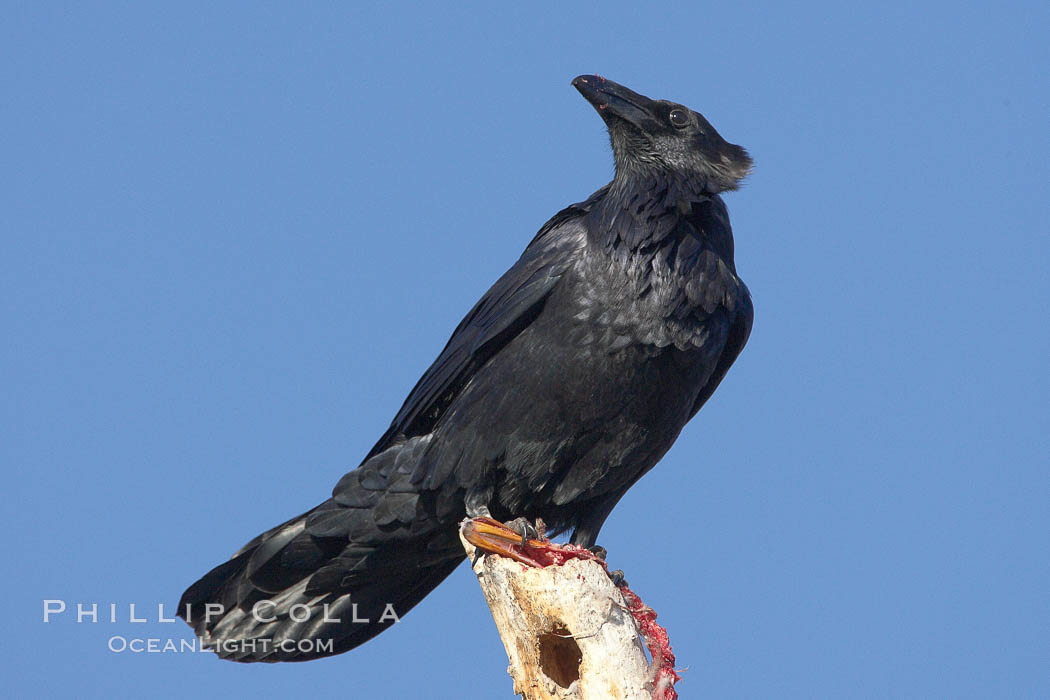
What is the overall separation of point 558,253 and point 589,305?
0.38 metres

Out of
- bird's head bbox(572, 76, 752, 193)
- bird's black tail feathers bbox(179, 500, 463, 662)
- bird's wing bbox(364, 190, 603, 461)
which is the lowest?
bird's black tail feathers bbox(179, 500, 463, 662)

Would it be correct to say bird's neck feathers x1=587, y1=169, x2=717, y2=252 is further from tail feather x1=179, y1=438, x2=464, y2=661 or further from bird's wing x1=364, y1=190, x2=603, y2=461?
tail feather x1=179, y1=438, x2=464, y2=661

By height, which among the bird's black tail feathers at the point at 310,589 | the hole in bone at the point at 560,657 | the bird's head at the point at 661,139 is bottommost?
the hole in bone at the point at 560,657

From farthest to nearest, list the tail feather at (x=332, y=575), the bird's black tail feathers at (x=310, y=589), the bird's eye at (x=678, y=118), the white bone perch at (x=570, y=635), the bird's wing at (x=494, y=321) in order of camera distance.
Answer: the bird's black tail feathers at (x=310, y=589) → the tail feather at (x=332, y=575) → the bird's eye at (x=678, y=118) → the bird's wing at (x=494, y=321) → the white bone perch at (x=570, y=635)

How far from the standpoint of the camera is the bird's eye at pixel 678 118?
20.2 ft

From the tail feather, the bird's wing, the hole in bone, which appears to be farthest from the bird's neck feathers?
the hole in bone

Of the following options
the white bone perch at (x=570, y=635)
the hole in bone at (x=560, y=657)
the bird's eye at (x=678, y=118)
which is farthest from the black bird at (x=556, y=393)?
the hole in bone at (x=560, y=657)

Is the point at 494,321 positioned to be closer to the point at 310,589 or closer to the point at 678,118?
the point at 678,118

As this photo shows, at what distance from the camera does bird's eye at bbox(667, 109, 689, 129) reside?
242 inches

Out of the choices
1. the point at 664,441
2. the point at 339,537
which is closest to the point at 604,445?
the point at 664,441

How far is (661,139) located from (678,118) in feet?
0.52

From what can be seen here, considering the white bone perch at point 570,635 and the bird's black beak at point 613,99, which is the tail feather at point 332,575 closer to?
the white bone perch at point 570,635

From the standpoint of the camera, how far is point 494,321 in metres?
6.08

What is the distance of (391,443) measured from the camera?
254 inches
